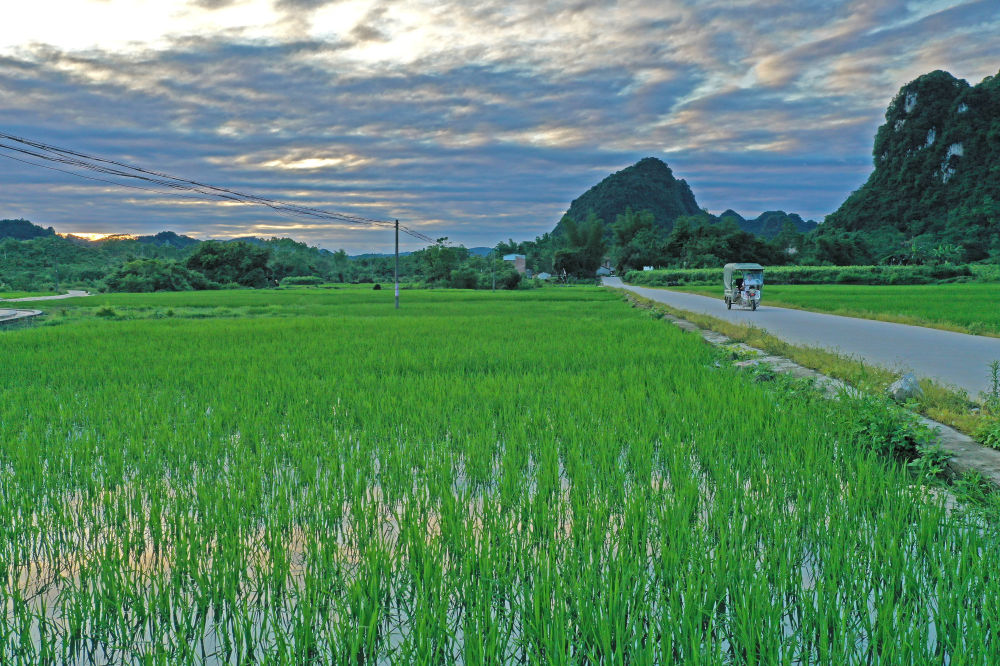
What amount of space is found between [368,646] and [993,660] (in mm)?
1839

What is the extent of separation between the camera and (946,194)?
8119 centimetres

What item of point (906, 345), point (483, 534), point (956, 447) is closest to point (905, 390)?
point (956, 447)

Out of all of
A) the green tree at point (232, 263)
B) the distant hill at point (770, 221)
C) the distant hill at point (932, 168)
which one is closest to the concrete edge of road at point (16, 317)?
the green tree at point (232, 263)

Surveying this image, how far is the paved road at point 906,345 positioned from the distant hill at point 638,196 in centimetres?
12371

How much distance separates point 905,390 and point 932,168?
345 feet

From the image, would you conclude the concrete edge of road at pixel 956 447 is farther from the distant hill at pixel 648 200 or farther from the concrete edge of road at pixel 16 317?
the distant hill at pixel 648 200

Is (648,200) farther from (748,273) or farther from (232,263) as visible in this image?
(748,273)

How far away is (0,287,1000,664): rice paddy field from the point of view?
6.36 ft

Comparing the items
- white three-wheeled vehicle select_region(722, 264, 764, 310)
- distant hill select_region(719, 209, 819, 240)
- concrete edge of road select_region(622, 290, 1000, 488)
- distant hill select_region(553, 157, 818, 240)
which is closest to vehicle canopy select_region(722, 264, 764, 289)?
white three-wheeled vehicle select_region(722, 264, 764, 310)

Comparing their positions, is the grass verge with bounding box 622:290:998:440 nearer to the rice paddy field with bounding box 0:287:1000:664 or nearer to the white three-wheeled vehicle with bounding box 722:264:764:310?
the rice paddy field with bounding box 0:287:1000:664

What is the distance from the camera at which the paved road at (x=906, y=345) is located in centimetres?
672

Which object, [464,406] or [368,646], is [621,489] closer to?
[368,646]

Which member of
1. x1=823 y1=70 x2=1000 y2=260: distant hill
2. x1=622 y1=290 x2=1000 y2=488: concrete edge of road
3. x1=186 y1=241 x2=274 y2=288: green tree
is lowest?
x1=622 y1=290 x2=1000 y2=488: concrete edge of road

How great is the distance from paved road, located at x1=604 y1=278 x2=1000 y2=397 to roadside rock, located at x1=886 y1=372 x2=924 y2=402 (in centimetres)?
82
